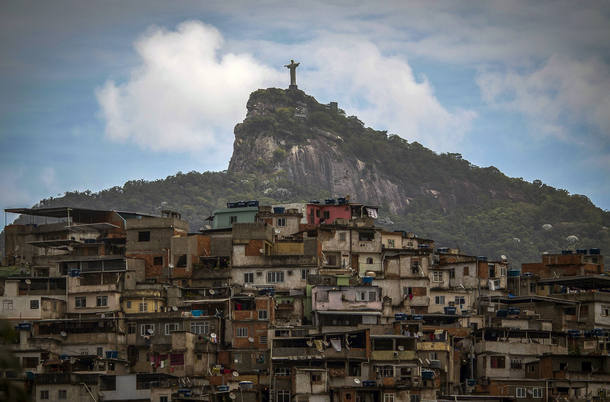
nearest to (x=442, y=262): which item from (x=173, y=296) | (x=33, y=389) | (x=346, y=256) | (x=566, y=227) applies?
(x=346, y=256)

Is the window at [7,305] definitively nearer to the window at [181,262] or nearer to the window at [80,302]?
the window at [80,302]

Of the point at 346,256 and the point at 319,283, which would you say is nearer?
the point at 319,283

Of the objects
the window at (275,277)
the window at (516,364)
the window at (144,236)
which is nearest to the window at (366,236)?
the window at (275,277)

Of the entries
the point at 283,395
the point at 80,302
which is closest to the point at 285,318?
the point at 283,395

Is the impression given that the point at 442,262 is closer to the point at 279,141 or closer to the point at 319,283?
the point at 319,283

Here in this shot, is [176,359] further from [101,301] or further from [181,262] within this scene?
[181,262]

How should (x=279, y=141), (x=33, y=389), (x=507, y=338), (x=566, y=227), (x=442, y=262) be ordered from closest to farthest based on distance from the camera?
1. (x=33, y=389)
2. (x=507, y=338)
3. (x=442, y=262)
4. (x=566, y=227)
5. (x=279, y=141)

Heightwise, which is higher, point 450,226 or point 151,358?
point 450,226
